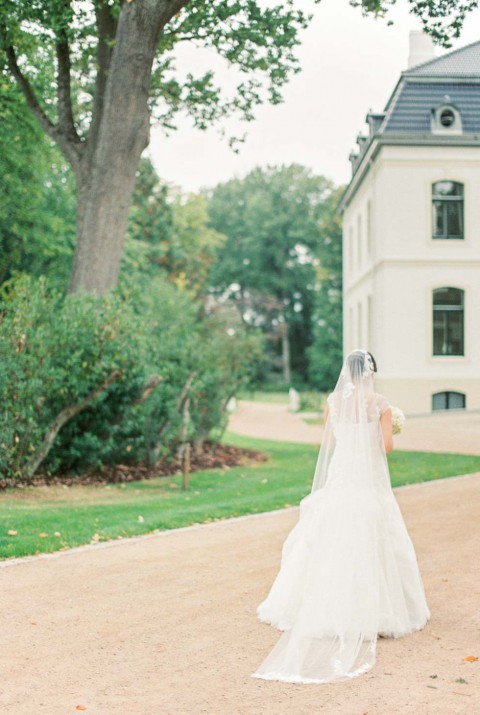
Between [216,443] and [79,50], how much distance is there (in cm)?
846

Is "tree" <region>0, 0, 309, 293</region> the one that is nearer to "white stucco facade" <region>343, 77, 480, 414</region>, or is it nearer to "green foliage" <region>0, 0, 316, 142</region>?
"green foliage" <region>0, 0, 316, 142</region>

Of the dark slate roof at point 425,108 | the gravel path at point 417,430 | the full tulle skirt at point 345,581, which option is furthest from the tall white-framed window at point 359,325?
the full tulle skirt at point 345,581

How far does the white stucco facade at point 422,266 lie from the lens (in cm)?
2970

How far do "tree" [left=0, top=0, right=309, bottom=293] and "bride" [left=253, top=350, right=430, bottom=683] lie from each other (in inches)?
385

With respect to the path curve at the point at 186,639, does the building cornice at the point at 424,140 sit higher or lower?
higher

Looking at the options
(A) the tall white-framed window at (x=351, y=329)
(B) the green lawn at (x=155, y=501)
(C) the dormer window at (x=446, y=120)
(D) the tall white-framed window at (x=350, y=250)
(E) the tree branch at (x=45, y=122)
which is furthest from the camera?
(D) the tall white-framed window at (x=350, y=250)

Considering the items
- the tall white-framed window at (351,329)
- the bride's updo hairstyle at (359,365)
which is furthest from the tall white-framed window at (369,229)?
the bride's updo hairstyle at (359,365)

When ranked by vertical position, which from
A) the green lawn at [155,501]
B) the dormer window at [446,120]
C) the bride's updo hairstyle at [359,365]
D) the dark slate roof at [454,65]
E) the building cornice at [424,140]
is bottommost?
the green lawn at [155,501]

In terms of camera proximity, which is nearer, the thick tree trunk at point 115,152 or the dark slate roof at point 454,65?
the thick tree trunk at point 115,152

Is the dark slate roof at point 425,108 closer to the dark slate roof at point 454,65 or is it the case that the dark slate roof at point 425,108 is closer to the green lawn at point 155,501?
the dark slate roof at point 454,65

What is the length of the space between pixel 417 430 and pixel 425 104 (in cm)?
1148

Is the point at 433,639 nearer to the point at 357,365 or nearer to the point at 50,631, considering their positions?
the point at 357,365

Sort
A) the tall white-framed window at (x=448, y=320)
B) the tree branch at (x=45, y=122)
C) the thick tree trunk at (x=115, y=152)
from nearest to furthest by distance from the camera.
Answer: the thick tree trunk at (x=115, y=152)
the tree branch at (x=45, y=122)
the tall white-framed window at (x=448, y=320)

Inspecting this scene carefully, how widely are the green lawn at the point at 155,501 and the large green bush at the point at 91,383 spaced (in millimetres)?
868
